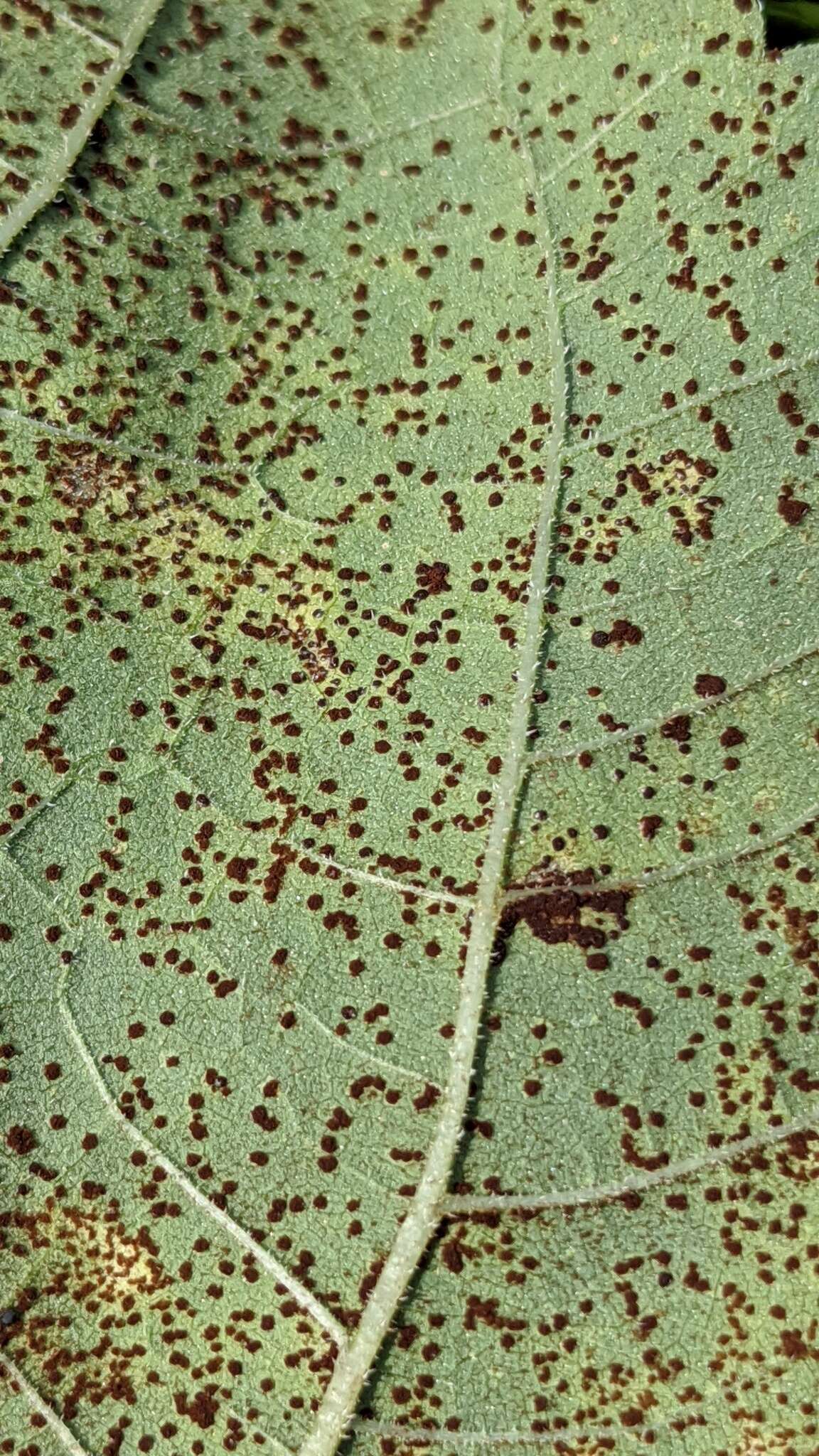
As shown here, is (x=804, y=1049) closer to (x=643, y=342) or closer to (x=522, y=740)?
(x=522, y=740)

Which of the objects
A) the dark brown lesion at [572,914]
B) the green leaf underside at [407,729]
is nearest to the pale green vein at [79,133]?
the green leaf underside at [407,729]

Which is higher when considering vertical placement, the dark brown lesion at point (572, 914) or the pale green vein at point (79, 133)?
the pale green vein at point (79, 133)

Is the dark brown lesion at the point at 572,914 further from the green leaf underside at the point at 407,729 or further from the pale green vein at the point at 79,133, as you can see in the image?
the pale green vein at the point at 79,133

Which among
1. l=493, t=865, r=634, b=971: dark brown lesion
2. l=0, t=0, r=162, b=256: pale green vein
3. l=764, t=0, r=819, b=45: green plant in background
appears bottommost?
l=493, t=865, r=634, b=971: dark brown lesion

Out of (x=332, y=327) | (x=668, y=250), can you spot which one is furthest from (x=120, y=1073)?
(x=668, y=250)

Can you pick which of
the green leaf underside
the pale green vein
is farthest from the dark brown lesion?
the pale green vein

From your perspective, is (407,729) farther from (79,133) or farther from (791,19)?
(791,19)

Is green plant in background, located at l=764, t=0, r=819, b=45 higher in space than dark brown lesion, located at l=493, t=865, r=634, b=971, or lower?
higher

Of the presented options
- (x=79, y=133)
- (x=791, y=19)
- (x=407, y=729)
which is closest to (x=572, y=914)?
(x=407, y=729)

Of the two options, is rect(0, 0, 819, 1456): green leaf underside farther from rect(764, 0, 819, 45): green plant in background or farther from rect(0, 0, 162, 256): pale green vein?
rect(764, 0, 819, 45): green plant in background

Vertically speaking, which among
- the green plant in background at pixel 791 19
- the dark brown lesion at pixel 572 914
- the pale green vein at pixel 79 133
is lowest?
the dark brown lesion at pixel 572 914
